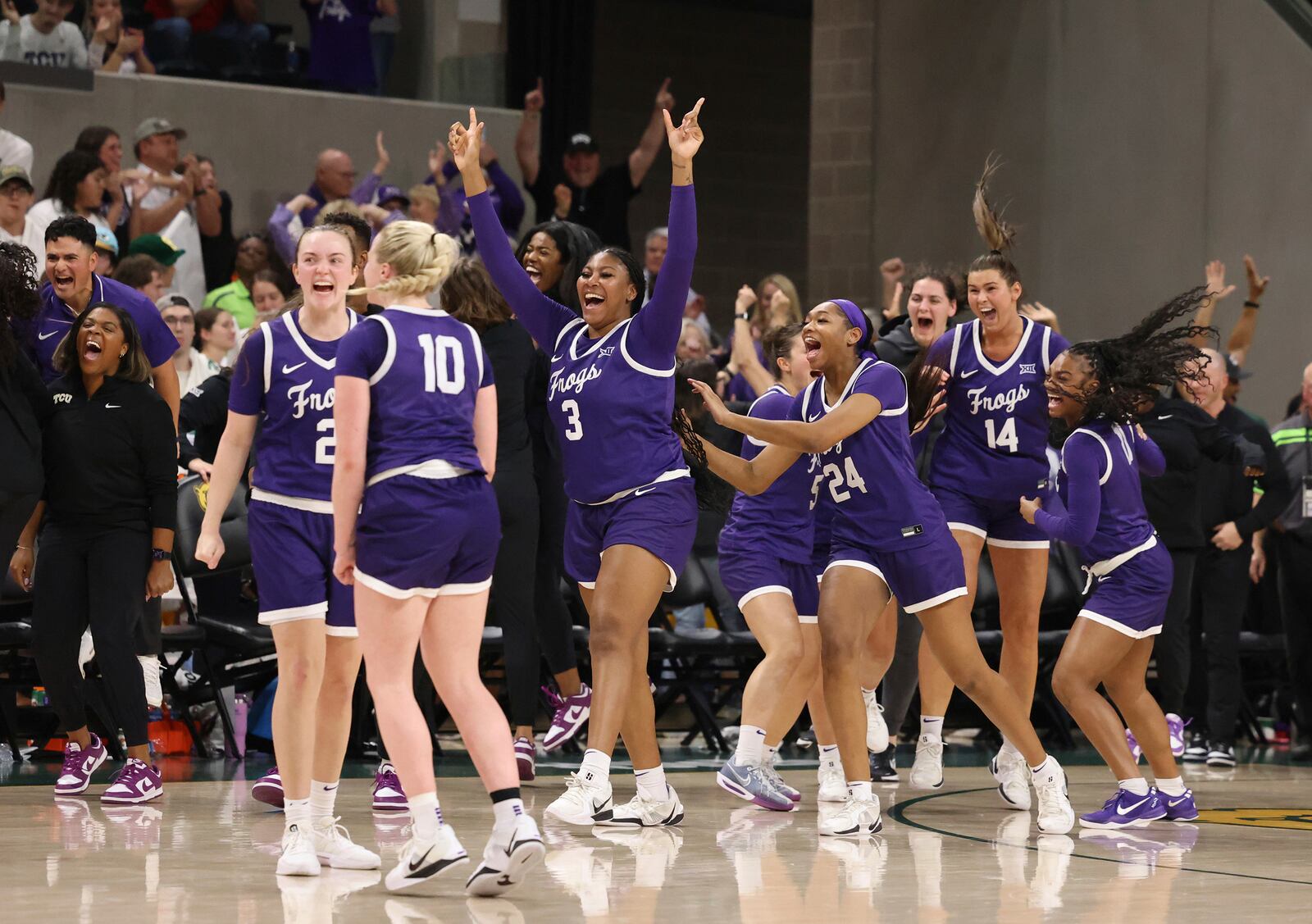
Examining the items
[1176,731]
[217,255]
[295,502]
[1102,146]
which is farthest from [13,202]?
[1102,146]

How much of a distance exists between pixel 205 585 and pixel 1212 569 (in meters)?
5.06

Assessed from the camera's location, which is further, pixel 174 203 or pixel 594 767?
pixel 174 203

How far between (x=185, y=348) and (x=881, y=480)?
460cm

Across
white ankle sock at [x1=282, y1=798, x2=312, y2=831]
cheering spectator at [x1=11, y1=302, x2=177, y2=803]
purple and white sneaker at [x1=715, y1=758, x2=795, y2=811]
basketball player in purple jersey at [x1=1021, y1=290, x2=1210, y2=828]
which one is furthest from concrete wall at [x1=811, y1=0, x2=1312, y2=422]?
white ankle sock at [x1=282, y1=798, x2=312, y2=831]

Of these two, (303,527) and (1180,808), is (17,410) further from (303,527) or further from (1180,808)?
(1180,808)

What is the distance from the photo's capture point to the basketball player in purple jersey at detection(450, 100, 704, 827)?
19.4 feet

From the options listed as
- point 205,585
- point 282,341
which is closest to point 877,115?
point 205,585

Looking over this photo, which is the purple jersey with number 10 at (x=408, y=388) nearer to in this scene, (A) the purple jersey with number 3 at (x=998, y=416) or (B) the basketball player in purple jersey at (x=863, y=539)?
(B) the basketball player in purple jersey at (x=863, y=539)

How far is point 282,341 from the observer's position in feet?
17.6

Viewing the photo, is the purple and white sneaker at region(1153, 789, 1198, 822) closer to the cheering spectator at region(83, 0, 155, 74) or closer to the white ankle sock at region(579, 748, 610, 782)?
the white ankle sock at region(579, 748, 610, 782)

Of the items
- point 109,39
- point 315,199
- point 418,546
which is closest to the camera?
point 418,546

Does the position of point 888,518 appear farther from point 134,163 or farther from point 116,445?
point 134,163

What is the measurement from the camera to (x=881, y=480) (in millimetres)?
6258

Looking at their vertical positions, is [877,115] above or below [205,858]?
above
